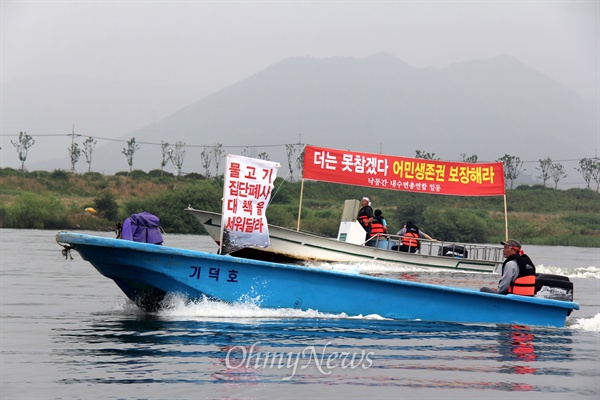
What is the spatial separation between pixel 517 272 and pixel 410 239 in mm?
12094

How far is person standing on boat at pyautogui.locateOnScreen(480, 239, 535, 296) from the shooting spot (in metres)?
13.2

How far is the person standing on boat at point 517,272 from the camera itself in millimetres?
13180

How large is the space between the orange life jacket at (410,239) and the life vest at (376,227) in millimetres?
702

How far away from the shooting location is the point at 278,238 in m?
24.8

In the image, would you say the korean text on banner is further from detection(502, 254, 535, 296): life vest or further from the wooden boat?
the wooden boat

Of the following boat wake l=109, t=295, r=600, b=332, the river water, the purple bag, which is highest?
the purple bag

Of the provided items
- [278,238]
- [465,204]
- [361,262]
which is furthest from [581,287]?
[465,204]

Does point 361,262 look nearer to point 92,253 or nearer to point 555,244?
point 92,253

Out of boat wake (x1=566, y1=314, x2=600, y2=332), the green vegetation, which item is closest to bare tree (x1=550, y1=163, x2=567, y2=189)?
the green vegetation

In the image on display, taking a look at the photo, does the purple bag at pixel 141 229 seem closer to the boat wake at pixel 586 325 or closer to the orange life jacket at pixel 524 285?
the orange life jacket at pixel 524 285

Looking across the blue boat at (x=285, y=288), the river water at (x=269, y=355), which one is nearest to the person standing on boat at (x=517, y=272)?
the blue boat at (x=285, y=288)

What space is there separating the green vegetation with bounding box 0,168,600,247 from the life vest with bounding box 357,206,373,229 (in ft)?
70.4

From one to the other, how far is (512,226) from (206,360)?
53.6 m

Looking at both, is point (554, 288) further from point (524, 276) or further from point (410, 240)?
point (410, 240)
